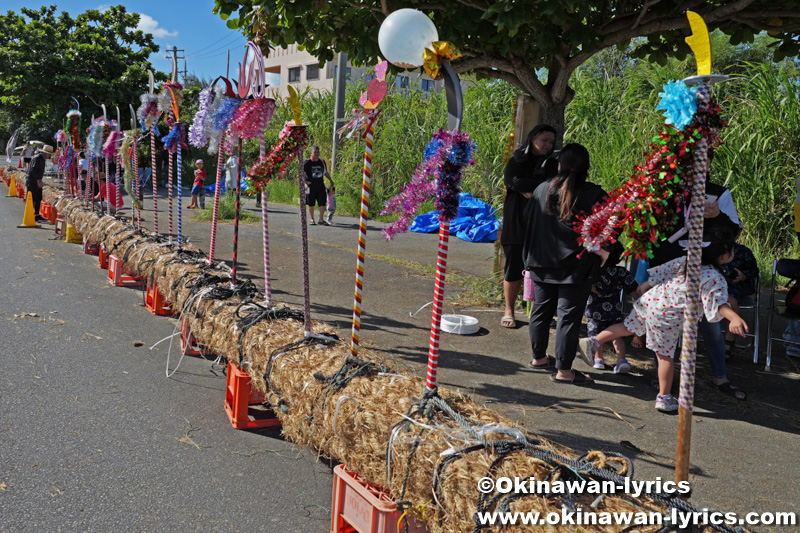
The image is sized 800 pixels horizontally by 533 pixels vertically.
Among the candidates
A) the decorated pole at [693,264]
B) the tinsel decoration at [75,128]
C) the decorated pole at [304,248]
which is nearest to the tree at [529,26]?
the decorated pole at [304,248]

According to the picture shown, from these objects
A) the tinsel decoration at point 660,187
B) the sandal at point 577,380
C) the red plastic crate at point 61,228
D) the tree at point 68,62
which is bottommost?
the sandal at point 577,380

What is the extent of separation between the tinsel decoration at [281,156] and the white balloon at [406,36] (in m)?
1.54

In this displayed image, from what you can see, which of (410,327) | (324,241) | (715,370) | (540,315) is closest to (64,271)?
(324,241)

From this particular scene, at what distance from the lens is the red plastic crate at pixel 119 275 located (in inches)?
341

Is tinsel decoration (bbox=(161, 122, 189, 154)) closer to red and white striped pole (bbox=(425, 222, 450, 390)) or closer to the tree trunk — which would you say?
the tree trunk

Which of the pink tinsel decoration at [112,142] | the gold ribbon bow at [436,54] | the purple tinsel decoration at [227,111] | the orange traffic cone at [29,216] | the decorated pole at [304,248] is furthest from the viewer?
the orange traffic cone at [29,216]

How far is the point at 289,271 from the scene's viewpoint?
987 centimetres

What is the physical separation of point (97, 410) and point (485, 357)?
3.23 meters

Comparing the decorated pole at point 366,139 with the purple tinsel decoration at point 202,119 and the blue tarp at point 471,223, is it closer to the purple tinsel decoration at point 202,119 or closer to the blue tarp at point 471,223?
the purple tinsel decoration at point 202,119

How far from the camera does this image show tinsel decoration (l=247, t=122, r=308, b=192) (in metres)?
4.65

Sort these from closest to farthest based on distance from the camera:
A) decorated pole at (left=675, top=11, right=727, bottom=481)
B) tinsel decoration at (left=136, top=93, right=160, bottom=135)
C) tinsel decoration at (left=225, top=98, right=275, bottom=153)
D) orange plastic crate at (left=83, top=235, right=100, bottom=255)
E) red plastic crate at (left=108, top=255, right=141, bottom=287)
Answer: decorated pole at (left=675, top=11, right=727, bottom=481) < tinsel decoration at (left=225, top=98, right=275, bottom=153) < tinsel decoration at (left=136, top=93, right=160, bottom=135) < red plastic crate at (left=108, top=255, right=141, bottom=287) < orange plastic crate at (left=83, top=235, right=100, bottom=255)

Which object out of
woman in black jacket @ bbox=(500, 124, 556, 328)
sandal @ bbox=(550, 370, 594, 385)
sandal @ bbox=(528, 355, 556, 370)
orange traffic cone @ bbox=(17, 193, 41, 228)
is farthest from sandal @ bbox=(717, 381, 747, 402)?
orange traffic cone @ bbox=(17, 193, 41, 228)

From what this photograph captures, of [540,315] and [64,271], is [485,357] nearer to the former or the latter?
[540,315]

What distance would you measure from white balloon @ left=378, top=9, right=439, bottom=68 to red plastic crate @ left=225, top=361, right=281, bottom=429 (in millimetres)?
2345
